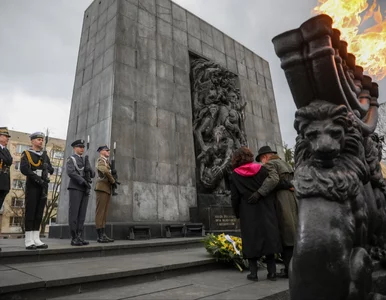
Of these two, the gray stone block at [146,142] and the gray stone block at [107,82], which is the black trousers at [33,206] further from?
the gray stone block at [107,82]

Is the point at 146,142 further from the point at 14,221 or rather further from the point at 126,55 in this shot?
the point at 14,221

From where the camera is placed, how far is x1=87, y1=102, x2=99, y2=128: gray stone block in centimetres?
878

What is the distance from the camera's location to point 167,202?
8.60 metres

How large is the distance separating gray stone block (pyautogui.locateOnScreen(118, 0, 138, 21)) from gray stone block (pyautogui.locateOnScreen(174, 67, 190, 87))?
7.38 ft

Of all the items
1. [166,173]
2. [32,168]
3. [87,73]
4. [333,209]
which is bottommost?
[333,209]

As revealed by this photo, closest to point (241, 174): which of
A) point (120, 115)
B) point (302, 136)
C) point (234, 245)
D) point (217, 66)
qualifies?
point (234, 245)

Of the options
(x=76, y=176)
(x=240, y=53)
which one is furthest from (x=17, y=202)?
(x=76, y=176)

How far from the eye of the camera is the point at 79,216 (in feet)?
19.9

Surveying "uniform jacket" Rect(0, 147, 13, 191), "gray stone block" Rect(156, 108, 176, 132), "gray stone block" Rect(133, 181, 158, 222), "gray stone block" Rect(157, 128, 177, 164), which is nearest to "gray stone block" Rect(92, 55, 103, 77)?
"gray stone block" Rect(156, 108, 176, 132)

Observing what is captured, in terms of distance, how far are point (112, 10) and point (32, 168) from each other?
269 inches

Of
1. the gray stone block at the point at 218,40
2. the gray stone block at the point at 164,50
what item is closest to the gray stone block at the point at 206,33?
the gray stone block at the point at 218,40

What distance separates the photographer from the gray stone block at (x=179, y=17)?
1146cm

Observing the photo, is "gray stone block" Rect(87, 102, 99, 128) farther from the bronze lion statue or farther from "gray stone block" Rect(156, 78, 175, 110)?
the bronze lion statue

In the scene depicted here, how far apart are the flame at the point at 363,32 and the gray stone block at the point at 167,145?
20.4 feet
